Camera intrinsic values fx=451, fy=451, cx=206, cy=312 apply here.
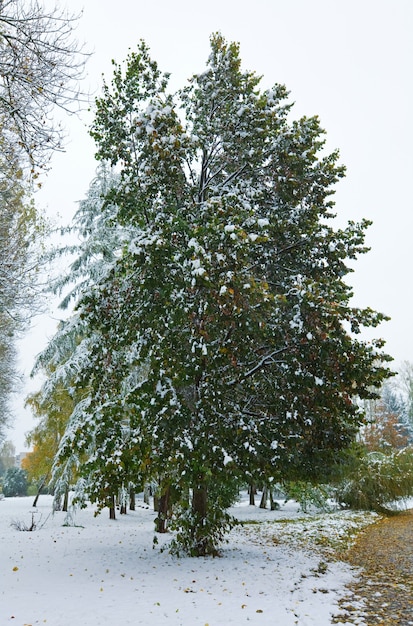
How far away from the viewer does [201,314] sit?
768 cm

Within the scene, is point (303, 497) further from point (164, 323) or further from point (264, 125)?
point (264, 125)

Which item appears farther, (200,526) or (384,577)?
(200,526)

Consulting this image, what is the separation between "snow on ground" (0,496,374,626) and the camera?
5156mm

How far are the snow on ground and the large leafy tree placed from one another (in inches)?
Result: 48.8

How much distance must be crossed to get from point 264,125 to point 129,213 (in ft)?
10.8

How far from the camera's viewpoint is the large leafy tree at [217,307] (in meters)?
7.51

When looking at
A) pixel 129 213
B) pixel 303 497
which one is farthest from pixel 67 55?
→ pixel 303 497

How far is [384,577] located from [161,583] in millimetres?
3721

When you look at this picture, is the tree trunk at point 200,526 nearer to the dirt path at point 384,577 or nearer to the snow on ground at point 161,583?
the snow on ground at point 161,583

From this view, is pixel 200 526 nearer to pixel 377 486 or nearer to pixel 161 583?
pixel 161 583

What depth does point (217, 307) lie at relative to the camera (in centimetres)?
757

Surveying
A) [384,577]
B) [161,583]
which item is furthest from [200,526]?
[384,577]

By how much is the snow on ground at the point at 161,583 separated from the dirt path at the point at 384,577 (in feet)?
0.97

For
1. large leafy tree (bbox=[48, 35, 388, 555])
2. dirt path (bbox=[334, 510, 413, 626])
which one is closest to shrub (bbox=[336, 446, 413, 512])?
dirt path (bbox=[334, 510, 413, 626])
